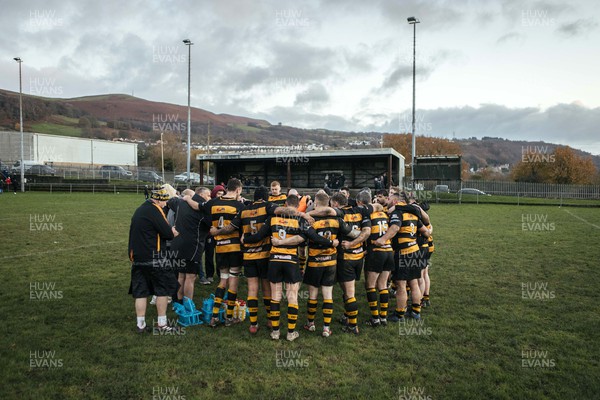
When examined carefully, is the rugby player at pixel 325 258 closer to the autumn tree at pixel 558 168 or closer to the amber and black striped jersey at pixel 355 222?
the amber and black striped jersey at pixel 355 222

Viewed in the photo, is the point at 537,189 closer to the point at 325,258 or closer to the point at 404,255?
the point at 404,255

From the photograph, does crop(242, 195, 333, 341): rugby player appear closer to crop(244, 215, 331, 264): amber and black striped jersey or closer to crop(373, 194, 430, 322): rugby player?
crop(244, 215, 331, 264): amber and black striped jersey

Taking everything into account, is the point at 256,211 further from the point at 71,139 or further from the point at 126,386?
the point at 71,139

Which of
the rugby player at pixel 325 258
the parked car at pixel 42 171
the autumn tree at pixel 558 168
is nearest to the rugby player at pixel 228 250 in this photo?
the rugby player at pixel 325 258

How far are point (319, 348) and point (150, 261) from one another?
2.82 m

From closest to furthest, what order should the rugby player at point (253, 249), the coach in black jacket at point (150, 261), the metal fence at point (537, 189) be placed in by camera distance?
1. the coach in black jacket at point (150, 261)
2. the rugby player at point (253, 249)
3. the metal fence at point (537, 189)

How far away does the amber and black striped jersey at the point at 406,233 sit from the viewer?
6386 millimetres

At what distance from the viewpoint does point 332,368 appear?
478cm

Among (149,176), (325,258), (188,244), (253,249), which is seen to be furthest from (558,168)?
(188,244)

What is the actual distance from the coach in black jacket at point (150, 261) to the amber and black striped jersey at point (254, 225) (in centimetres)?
111

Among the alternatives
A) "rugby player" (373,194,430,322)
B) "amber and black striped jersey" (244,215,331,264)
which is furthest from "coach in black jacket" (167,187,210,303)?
"rugby player" (373,194,430,322)

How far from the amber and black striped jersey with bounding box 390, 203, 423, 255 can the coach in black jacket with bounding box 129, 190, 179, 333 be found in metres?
3.76

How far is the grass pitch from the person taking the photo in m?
4.31

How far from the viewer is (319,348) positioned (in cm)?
537
